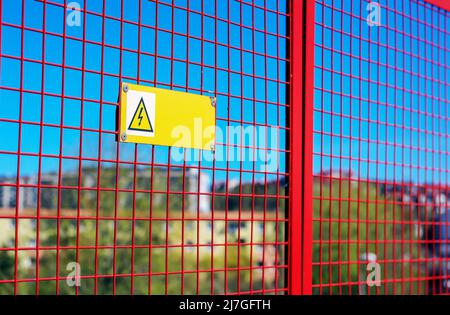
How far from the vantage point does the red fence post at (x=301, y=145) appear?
8.07 feet

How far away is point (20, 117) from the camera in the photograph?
1772mm

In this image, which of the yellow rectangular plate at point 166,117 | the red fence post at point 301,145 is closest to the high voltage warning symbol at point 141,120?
the yellow rectangular plate at point 166,117

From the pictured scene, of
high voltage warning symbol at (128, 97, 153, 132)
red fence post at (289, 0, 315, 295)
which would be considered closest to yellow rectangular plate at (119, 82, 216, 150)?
high voltage warning symbol at (128, 97, 153, 132)

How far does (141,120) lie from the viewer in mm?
2061

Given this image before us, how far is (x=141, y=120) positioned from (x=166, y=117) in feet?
0.33

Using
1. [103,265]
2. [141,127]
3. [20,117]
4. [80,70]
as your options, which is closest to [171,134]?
[141,127]

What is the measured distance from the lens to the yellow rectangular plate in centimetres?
203

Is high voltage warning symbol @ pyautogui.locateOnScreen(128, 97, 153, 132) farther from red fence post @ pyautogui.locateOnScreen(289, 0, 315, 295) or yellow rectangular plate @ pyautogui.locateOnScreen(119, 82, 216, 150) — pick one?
red fence post @ pyautogui.locateOnScreen(289, 0, 315, 295)

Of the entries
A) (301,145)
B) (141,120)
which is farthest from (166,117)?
(301,145)

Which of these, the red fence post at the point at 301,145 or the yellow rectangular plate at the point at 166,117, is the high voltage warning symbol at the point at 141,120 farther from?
the red fence post at the point at 301,145

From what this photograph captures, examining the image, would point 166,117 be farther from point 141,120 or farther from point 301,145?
point 301,145

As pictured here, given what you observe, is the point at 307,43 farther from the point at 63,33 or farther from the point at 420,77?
the point at 63,33
